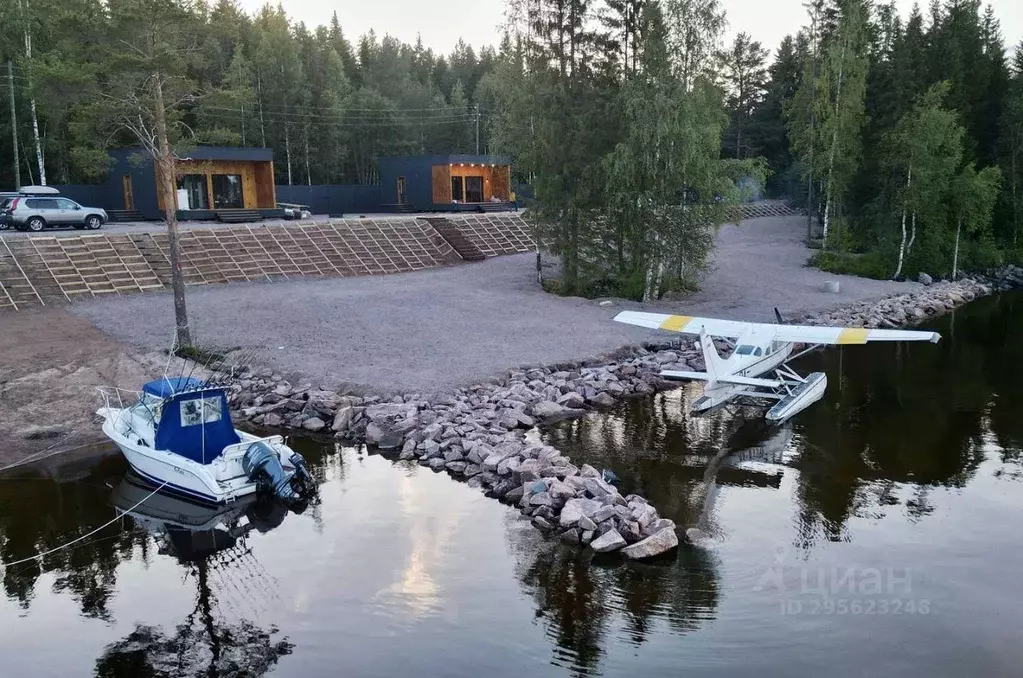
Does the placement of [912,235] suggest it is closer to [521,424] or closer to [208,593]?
[521,424]

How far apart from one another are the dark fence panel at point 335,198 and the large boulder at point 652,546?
135 feet

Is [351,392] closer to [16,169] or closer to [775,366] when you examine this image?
[775,366]

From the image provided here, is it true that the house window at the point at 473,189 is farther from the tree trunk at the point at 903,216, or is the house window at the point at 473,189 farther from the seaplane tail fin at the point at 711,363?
the seaplane tail fin at the point at 711,363

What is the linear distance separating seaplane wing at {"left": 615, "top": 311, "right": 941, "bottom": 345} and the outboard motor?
36.6 feet

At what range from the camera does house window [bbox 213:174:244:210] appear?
130 feet

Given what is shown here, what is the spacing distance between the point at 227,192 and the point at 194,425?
2959cm

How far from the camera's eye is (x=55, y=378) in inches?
739

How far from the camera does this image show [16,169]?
41812 mm

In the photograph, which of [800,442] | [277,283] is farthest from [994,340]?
[277,283]

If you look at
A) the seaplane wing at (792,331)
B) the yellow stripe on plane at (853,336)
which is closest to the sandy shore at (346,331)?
the seaplane wing at (792,331)

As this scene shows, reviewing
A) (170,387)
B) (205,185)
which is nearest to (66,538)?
(170,387)

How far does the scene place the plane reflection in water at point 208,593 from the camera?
30.0 ft

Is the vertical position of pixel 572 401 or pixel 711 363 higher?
pixel 711 363

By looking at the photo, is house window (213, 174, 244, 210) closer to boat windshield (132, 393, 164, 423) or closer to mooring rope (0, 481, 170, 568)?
boat windshield (132, 393, 164, 423)
